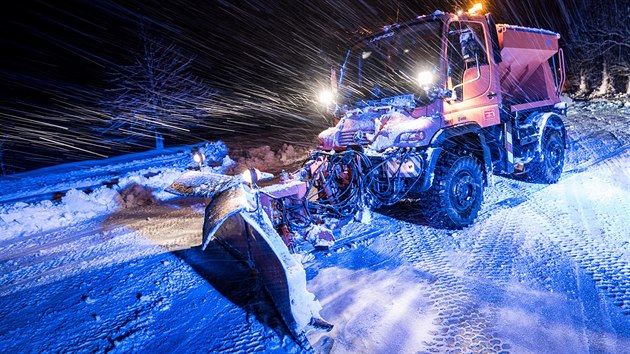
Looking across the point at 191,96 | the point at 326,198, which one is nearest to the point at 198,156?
the point at 326,198

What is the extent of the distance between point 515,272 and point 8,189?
12364 mm

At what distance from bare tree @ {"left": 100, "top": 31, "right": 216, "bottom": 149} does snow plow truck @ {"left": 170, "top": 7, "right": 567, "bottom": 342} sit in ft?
57.0

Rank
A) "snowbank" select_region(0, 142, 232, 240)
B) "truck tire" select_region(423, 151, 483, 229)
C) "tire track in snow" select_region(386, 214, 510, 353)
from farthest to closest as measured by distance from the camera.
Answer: "snowbank" select_region(0, 142, 232, 240), "truck tire" select_region(423, 151, 483, 229), "tire track in snow" select_region(386, 214, 510, 353)

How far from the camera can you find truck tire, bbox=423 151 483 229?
4.64 m

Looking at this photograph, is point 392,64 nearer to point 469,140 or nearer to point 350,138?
point 350,138

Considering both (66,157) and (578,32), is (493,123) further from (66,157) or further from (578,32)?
(578,32)

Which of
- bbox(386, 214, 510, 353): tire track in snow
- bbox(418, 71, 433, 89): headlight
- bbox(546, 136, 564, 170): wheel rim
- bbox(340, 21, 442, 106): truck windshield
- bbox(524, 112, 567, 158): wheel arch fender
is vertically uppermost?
bbox(340, 21, 442, 106): truck windshield

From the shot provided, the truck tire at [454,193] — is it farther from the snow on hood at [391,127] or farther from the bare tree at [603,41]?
the bare tree at [603,41]

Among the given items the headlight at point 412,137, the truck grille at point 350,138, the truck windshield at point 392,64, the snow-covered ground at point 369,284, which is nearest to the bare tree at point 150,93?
the snow-covered ground at point 369,284

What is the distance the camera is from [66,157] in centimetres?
1872

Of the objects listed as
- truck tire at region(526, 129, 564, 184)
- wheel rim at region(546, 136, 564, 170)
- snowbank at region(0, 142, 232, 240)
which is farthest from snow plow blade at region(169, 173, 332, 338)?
wheel rim at region(546, 136, 564, 170)

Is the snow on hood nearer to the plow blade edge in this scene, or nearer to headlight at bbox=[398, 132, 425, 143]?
→ headlight at bbox=[398, 132, 425, 143]

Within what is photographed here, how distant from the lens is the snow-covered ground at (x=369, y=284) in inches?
110

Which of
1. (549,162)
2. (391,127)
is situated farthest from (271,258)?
(549,162)
